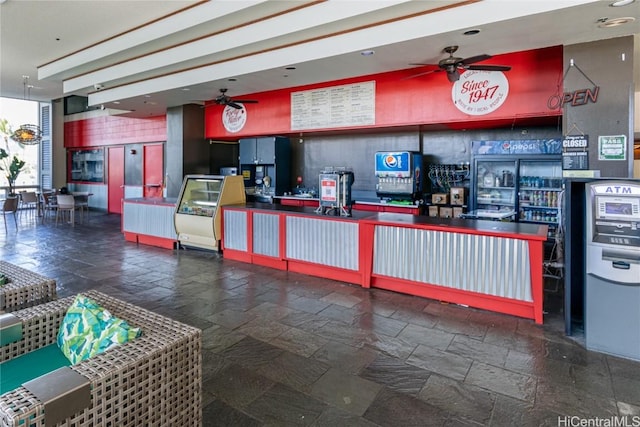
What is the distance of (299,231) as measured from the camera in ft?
17.5

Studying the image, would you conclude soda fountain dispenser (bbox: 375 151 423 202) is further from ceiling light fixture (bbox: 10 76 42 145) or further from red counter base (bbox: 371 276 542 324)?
ceiling light fixture (bbox: 10 76 42 145)

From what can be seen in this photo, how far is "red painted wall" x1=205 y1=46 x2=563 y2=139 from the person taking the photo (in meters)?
4.77

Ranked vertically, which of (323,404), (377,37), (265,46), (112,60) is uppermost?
(112,60)

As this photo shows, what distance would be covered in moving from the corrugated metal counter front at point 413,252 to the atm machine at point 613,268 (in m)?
0.47

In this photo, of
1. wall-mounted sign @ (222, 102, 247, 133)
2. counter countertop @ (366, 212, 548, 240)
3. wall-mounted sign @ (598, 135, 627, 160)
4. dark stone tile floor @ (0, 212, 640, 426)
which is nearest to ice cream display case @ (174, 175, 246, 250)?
dark stone tile floor @ (0, 212, 640, 426)

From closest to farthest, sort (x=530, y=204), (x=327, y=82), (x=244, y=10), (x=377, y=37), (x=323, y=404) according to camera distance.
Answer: (x=323, y=404)
(x=377, y=37)
(x=244, y=10)
(x=530, y=204)
(x=327, y=82)

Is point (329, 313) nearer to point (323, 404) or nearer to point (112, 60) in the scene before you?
point (323, 404)

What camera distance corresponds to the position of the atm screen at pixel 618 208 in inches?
120

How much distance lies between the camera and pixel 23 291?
236cm

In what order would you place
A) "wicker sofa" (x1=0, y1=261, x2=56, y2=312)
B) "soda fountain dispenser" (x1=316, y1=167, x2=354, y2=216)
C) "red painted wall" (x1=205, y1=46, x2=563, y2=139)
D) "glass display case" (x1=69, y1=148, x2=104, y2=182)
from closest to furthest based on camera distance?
"wicker sofa" (x1=0, y1=261, x2=56, y2=312) < "red painted wall" (x1=205, y1=46, x2=563, y2=139) < "soda fountain dispenser" (x1=316, y1=167, x2=354, y2=216) < "glass display case" (x1=69, y1=148, x2=104, y2=182)

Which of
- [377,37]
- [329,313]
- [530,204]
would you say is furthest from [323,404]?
[530,204]

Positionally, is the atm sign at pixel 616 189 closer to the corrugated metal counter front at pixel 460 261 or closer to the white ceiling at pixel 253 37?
the corrugated metal counter front at pixel 460 261

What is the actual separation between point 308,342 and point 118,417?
194cm

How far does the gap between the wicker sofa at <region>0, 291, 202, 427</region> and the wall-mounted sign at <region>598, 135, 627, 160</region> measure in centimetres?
437
